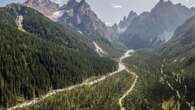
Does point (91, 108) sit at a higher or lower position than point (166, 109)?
higher

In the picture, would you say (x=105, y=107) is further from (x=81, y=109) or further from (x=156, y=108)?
(x=156, y=108)

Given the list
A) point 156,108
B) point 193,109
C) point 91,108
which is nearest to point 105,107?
point 91,108

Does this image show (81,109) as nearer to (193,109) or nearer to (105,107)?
(105,107)

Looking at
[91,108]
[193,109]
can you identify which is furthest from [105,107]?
[193,109]

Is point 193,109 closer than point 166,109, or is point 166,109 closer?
point 166,109

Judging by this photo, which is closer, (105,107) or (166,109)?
(166,109)

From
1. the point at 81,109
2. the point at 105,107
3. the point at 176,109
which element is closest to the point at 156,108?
the point at 176,109

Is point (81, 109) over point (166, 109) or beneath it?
over
